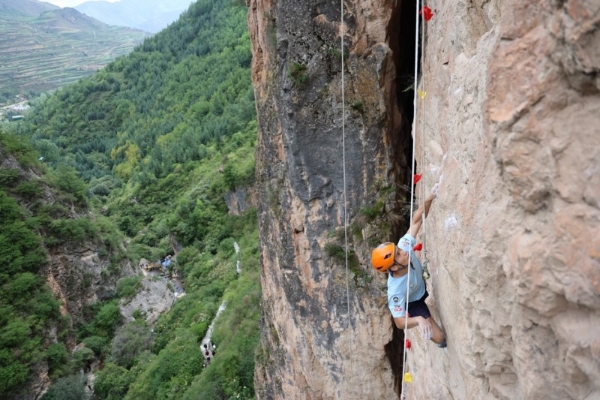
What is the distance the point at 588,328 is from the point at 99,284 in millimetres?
30077

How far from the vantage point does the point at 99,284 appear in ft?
91.4

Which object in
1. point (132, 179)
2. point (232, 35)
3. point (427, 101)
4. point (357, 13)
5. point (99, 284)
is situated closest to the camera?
Result: point (427, 101)

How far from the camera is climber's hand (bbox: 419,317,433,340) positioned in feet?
13.9

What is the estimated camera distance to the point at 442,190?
13.3 feet

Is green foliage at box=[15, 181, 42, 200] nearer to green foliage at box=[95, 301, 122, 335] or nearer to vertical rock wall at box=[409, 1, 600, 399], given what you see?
green foliage at box=[95, 301, 122, 335]

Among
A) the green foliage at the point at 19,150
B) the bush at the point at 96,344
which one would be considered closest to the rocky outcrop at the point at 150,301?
the bush at the point at 96,344

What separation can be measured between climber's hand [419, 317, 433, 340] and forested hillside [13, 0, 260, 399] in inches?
502

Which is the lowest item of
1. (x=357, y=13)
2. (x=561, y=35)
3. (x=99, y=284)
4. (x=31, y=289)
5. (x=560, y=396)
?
(x=99, y=284)

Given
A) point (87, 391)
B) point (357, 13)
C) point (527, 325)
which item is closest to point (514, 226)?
point (527, 325)

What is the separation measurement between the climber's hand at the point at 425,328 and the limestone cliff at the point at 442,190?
226 millimetres

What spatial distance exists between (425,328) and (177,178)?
1782 inches

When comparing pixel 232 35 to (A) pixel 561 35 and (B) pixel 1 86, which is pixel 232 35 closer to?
(A) pixel 561 35

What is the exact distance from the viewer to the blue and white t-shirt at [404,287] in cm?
446

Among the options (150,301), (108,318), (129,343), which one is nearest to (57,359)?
(129,343)
